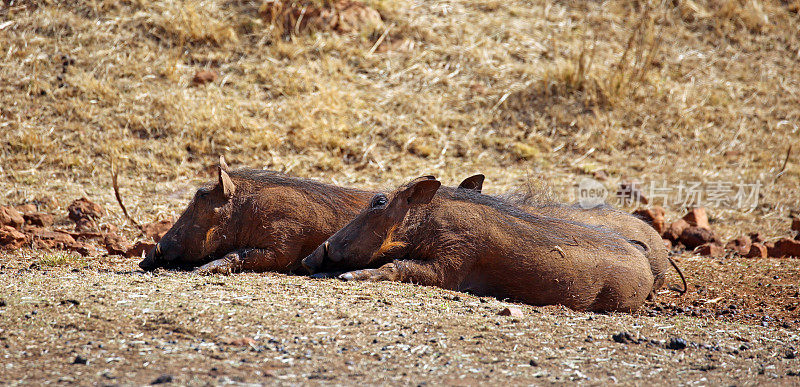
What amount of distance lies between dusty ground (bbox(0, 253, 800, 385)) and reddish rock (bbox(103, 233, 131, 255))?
1372 mm

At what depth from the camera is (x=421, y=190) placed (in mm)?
5227

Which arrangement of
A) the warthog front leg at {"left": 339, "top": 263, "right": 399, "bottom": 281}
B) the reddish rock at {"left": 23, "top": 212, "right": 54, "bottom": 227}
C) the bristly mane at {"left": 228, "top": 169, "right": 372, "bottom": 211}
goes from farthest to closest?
the reddish rock at {"left": 23, "top": 212, "right": 54, "bottom": 227}, the bristly mane at {"left": 228, "top": 169, "right": 372, "bottom": 211}, the warthog front leg at {"left": 339, "top": 263, "right": 399, "bottom": 281}

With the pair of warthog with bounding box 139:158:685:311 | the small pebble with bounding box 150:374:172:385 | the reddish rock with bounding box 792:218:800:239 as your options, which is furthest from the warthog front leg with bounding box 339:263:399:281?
the reddish rock with bounding box 792:218:800:239

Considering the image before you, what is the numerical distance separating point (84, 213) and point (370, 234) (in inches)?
120

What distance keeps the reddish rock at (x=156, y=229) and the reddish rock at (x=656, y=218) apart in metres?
4.11

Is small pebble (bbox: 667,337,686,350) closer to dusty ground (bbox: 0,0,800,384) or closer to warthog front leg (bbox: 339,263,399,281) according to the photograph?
dusty ground (bbox: 0,0,800,384)

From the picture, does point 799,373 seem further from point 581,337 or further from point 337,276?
point 337,276

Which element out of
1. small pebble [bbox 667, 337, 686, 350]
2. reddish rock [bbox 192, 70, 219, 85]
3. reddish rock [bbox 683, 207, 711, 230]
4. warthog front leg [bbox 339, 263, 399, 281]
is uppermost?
reddish rock [bbox 192, 70, 219, 85]

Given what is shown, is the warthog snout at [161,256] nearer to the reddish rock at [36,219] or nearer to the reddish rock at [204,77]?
the reddish rock at [36,219]

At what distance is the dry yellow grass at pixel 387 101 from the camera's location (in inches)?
332

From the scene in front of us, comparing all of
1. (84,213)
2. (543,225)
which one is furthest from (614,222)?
(84,213)

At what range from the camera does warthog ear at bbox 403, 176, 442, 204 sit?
5141 millimetres

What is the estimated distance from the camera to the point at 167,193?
7.79 metres

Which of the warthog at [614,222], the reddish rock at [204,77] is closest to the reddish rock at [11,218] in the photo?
the reddish rock at [204,77]
